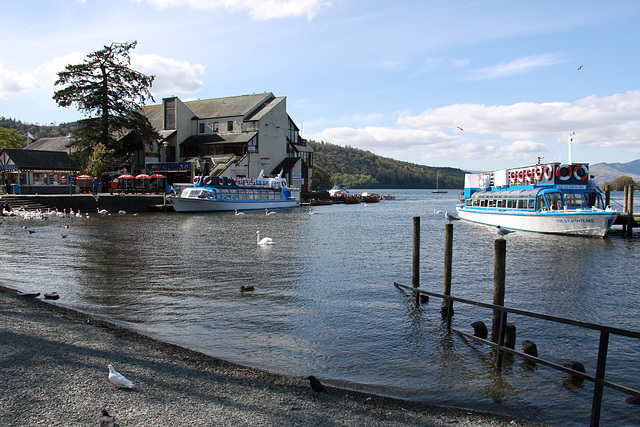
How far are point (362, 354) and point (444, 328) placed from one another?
2.83m

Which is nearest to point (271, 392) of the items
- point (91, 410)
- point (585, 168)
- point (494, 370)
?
point (91, 410)

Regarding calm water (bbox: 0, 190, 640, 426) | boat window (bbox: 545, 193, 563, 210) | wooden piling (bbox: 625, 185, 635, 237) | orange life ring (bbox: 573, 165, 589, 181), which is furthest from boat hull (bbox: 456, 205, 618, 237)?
calm water (bbox: 0, 190, 640, 426)

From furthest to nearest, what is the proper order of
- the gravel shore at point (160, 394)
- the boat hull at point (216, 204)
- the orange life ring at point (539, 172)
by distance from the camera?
the boat hull at point (216, 204)
the orange life ring at point (539, 172)
the gravel shore at point (160, 394)

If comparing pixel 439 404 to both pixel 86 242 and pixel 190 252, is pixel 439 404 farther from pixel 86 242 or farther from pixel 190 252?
pixel 86 242

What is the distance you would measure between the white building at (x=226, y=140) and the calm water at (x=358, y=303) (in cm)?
4251

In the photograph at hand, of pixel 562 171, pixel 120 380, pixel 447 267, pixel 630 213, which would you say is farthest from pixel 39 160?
pixel 630 213

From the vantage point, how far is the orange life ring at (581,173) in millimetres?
32088

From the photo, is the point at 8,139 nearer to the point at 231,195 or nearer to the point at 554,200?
the point at 231,195

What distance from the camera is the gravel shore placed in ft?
18.7

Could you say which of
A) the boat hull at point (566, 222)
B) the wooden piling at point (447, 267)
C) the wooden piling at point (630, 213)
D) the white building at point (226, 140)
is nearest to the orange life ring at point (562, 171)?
the boat hull at point (566, 222)

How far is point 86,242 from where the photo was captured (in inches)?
1017

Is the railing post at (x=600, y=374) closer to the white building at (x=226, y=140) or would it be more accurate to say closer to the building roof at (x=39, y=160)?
the building roof at (x=39, y=160)

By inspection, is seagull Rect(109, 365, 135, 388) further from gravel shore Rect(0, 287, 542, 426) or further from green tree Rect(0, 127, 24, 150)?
green tree Rect(0, 127, 24, 150)

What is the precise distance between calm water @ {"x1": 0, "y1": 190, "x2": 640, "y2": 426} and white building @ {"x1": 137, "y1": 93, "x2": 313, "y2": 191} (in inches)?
1674
